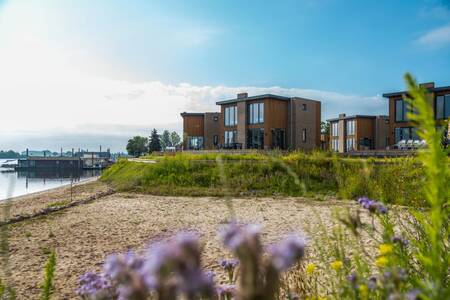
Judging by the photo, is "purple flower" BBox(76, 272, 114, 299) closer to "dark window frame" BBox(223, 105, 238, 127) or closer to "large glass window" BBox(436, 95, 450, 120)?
"large glass window" BBox(436, 95, 450, 120)

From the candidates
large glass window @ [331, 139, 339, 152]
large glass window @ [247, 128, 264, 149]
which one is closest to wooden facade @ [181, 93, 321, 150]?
large glass window @ [247, 128, 264, 149]

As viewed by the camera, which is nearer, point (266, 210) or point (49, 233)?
point (49, 233)

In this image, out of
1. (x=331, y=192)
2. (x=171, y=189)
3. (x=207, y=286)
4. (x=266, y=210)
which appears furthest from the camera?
(x=171, y=189)

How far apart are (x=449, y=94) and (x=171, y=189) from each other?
2810cm

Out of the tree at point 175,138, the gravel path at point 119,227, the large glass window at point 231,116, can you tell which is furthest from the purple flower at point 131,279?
the tree at point 175,138

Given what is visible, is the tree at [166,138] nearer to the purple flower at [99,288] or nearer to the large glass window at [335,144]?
the large glass window at [335,144]

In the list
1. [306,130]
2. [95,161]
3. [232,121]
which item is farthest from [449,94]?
[95,161]

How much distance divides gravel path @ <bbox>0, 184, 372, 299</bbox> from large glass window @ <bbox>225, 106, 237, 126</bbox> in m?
28.4

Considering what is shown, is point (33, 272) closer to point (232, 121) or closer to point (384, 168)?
point (384, 168)

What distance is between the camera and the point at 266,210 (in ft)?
38.9

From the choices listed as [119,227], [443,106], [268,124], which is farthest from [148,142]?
[119,227]

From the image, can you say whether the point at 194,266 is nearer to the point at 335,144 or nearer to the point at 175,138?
the point at 335,144

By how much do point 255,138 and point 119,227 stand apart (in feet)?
105

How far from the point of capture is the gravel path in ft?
19.1
